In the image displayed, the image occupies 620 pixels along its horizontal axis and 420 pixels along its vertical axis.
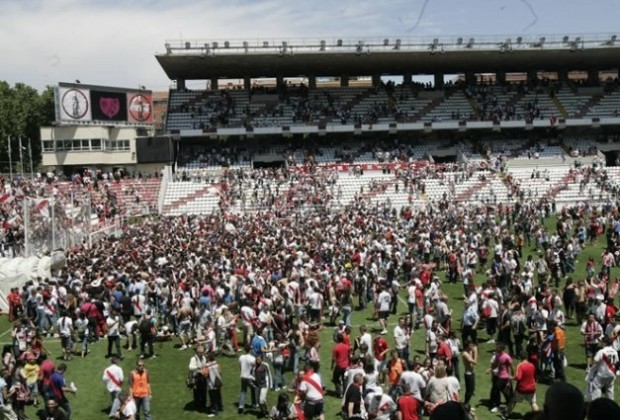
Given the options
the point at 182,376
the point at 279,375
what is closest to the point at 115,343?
the point at 182,376

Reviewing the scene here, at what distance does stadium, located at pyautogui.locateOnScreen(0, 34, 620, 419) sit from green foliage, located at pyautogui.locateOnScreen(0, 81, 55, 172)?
80.9 ft

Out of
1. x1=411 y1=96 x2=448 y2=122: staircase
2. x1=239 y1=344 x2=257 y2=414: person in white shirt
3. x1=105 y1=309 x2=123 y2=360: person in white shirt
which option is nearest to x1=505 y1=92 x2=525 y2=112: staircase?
x1=411 y1=96 x2=448 y2=122: staircase

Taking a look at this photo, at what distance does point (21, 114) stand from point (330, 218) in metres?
55.0

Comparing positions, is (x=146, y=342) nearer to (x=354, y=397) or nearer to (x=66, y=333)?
(x=66, y=333)

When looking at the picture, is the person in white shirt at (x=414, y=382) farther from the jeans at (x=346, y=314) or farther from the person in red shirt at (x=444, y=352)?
the jeans at (x=346, y=314)

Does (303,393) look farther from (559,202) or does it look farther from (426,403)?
(559,202)

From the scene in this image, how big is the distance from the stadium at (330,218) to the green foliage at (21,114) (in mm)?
24655

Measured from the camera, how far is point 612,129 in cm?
5756

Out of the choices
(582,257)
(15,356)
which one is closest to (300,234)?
(582,257)

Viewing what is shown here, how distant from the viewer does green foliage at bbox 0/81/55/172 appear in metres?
76.8

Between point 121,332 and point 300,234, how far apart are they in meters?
11.3

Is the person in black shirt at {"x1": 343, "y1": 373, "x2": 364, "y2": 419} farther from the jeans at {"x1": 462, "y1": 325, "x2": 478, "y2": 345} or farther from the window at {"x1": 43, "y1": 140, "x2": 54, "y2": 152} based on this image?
the window at {"x1": 43, "y1": 140, "x2": 54, "y2": 152}

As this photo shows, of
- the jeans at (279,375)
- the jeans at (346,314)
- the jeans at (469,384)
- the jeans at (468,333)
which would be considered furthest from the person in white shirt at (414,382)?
the jeans at (346,314)

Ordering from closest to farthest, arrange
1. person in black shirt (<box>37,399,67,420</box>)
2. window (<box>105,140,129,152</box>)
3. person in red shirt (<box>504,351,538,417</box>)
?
person in black shirt (<box>37,399,67,420</box>), person in red shirt (<box>504,351,538,417</box>), window (<box>105,140,129,152</box>)
